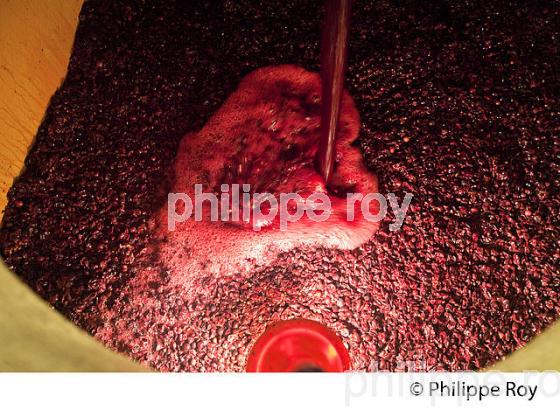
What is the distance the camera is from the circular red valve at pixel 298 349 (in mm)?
1542

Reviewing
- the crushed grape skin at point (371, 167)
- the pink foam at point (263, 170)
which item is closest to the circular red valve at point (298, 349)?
the crushed grape skin at point (371, 167)

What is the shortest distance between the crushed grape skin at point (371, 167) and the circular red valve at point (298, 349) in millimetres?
47

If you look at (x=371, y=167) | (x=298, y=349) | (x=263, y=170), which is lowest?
(x=298, y=349)

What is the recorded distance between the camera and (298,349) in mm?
1586

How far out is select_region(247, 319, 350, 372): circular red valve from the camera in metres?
1.54

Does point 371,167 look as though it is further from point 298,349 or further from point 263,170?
point 298,349

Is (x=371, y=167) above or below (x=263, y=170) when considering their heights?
below

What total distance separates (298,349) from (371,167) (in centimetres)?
76

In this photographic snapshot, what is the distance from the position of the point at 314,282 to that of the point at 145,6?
147 centimetres

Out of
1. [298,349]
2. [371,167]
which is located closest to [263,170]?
[371,167]

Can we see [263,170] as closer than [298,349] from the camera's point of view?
No

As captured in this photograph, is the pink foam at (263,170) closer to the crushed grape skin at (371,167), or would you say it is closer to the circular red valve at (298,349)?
the crushed grape skin at (371,167)
